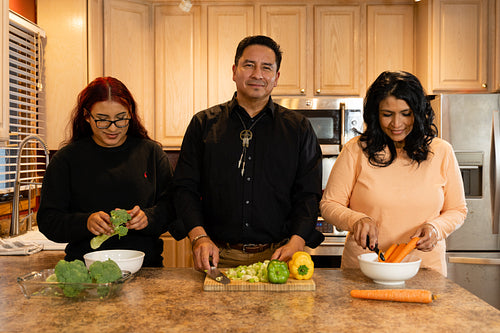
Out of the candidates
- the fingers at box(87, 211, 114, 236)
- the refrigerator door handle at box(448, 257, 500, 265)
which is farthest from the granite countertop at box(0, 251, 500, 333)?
the refrigerator door handle at box(448, 257, 500, 265)

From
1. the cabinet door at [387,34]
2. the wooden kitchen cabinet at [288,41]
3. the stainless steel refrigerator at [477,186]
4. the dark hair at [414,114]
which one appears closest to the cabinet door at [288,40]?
the wooden kitchen cabinet at [288,41]

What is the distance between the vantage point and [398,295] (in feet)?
4.98

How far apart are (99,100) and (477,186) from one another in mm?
2870

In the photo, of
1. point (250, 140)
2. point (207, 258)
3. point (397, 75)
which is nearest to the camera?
point (207, 258)

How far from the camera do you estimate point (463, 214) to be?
201 cm

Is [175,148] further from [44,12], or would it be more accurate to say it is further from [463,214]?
[463,214]

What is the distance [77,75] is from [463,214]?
9.74 feet

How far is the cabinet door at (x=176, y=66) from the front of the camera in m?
4.16

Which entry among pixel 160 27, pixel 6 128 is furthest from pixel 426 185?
pixel 160 27

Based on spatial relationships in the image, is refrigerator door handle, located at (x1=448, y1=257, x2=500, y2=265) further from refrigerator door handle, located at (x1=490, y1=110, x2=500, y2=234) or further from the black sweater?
the black sweater

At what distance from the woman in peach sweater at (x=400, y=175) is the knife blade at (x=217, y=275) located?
0.56 meters

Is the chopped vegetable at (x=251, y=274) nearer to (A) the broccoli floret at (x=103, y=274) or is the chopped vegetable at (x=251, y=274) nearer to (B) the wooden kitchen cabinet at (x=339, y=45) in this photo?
(A) the broccoli floret at (x=103, y=274)

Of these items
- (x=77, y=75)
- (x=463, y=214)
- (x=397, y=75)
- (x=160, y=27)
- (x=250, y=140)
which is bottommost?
(x=463, y=214)

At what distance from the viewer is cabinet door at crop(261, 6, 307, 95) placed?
414cm
